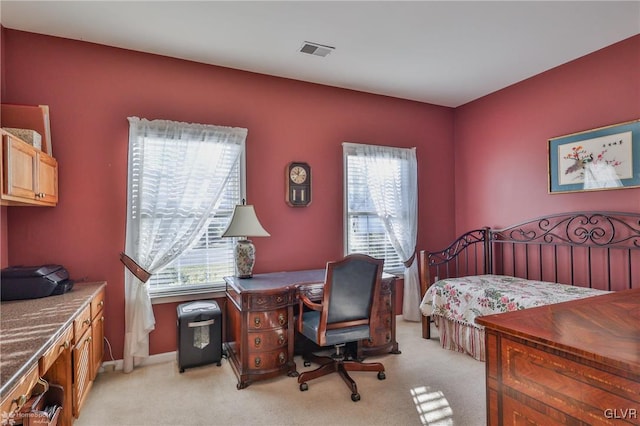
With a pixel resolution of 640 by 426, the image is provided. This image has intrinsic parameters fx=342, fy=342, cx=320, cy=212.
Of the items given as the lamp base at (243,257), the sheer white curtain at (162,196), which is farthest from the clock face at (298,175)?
the lamp base at (243,257)

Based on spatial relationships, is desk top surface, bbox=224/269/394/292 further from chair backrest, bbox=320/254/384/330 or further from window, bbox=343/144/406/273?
window, bbox=343/144/406/273

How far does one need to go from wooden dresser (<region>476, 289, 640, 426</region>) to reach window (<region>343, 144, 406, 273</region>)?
2.69 metres

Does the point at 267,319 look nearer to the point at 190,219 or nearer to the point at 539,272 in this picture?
the point at 190,219

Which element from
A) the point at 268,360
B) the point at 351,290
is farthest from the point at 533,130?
the point at 268,360

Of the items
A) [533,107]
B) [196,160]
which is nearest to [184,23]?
[196,160]

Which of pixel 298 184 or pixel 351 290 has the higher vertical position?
pixel 298 184

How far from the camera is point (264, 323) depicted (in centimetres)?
270

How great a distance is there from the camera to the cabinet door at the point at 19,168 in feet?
6.31

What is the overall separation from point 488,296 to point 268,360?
6.45 feet

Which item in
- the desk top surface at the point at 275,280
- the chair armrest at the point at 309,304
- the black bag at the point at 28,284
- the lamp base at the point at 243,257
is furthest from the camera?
the lamp base at the point at 243,257

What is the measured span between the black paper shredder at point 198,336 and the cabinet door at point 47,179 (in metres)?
1.31

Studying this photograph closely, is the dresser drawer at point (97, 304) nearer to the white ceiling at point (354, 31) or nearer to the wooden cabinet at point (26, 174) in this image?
the wooden cabinet at point (26, 174)

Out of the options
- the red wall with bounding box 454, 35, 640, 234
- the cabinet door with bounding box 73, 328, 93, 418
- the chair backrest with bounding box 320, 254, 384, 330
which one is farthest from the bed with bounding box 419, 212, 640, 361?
the cabinet door with bounding box 73, 328, 93, 418

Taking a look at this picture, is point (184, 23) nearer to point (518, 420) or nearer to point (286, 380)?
point (286, 380)
